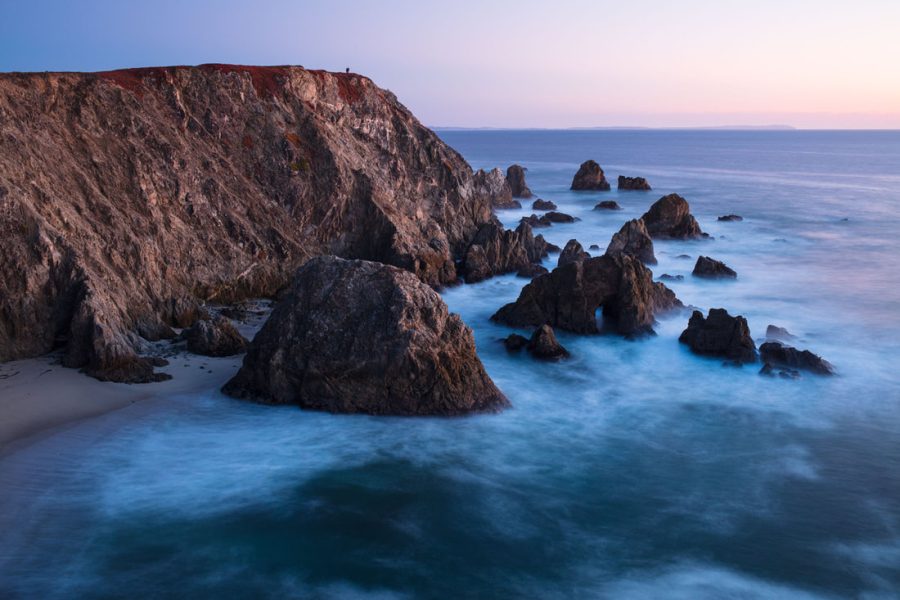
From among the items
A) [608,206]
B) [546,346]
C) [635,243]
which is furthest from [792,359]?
[608,206]

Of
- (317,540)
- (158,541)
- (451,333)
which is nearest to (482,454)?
(451,333)

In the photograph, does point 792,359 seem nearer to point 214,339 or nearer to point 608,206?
point 214,339

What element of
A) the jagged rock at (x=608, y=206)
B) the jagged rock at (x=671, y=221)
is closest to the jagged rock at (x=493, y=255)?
the jagged rock at (x=671, y=221)

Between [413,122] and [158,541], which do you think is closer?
[158,541]

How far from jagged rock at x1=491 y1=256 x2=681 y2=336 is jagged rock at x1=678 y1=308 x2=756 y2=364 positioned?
178cm

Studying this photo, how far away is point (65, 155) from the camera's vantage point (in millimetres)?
23984

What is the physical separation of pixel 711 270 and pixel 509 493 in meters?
22.9

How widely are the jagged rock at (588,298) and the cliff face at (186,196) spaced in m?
6.27

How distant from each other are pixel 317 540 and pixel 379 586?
1.79 meters

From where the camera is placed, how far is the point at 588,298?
25922 mm

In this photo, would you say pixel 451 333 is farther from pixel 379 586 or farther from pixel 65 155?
pixel 65 155

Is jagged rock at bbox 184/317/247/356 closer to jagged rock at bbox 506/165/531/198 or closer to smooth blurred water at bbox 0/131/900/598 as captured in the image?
smooth blurred water at bbox 0/131/900/598

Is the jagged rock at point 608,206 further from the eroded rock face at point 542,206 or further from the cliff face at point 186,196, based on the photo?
the cliff face at point 186,196

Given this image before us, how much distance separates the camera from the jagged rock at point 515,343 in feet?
78.5
